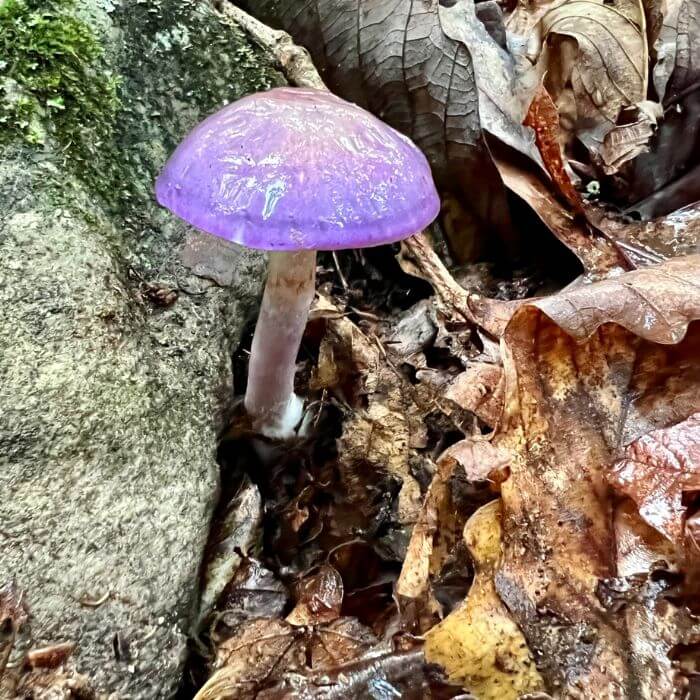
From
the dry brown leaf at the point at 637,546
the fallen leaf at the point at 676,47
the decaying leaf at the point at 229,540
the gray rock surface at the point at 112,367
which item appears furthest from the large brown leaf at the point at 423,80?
the decaying leaf at the point at 229,540

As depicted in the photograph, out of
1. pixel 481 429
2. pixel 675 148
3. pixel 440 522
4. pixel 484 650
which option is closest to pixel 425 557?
pixel 440 522

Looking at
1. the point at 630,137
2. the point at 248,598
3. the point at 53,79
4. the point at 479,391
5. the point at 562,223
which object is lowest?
the point at 248,598

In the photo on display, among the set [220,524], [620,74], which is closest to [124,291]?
[220,524]

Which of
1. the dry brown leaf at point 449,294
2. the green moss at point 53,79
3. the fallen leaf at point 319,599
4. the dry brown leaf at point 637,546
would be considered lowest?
the fallen leaf at point 319,599

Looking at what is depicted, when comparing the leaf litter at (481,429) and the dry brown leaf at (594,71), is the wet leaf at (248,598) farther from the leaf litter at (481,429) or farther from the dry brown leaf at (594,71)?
the dry brown leaf at (594,71)

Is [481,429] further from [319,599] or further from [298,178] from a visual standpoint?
[298,178]

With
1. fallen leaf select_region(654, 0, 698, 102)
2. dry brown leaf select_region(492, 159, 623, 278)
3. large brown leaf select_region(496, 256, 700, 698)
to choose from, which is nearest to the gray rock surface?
large brown leaf select_region(496, 256, 700, 698)

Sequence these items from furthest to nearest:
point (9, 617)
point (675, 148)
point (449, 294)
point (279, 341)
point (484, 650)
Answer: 1. point (675, 148)
2. point (449, 294)
3. point (279, 341)
4. point (484, 650)
5. point (9, 617)
